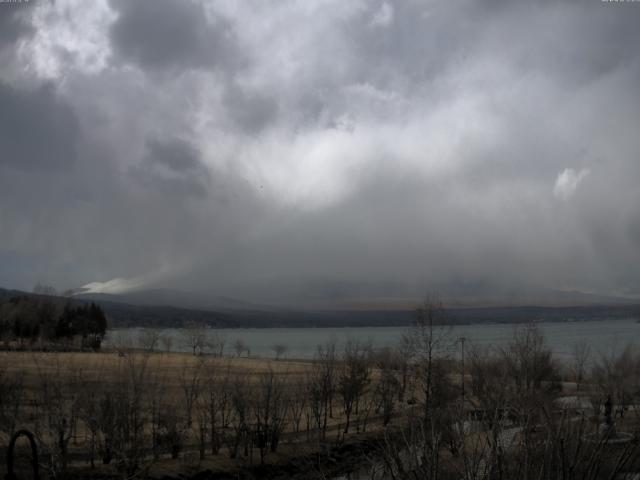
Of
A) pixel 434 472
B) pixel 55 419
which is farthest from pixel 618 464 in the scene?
pixel 55 419

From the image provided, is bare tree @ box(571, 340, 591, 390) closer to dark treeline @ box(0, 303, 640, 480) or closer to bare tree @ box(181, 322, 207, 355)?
dark treeline @ box(0, 303, 640, 480)

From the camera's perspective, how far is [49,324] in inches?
6038

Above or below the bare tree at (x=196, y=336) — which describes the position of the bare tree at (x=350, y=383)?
above

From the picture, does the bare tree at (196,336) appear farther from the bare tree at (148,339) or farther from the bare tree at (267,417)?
the bare tree at (267,417)

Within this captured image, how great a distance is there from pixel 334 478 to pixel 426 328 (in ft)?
68.7

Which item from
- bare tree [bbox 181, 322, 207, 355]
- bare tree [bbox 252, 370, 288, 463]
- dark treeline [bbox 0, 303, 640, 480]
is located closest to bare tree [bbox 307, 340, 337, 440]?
dark treeline [bbox 0, 303, 640, 480]

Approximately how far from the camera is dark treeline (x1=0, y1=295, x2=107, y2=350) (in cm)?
14750

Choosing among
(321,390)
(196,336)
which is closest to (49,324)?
(196,336)

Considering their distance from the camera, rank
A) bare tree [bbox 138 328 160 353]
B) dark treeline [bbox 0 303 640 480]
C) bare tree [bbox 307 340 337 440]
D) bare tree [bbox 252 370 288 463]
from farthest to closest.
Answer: bare tree [bbox 138 328 160 353]
bare tree [bbox 307 340 337 440]
bare tree [bbox 252 370 288 463]
dark treeline [bbox 0 303 640 480]

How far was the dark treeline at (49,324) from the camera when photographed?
148 meters

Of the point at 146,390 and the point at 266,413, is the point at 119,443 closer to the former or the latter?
the point at 146,390

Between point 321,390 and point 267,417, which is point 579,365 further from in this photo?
point 267,417

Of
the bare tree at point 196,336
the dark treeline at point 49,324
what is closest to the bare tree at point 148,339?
the dark treeline at point 49,324

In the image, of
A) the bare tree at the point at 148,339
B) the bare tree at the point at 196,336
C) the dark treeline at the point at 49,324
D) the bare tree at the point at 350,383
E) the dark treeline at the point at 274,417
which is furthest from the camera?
the bare tree at the point at 196,336
